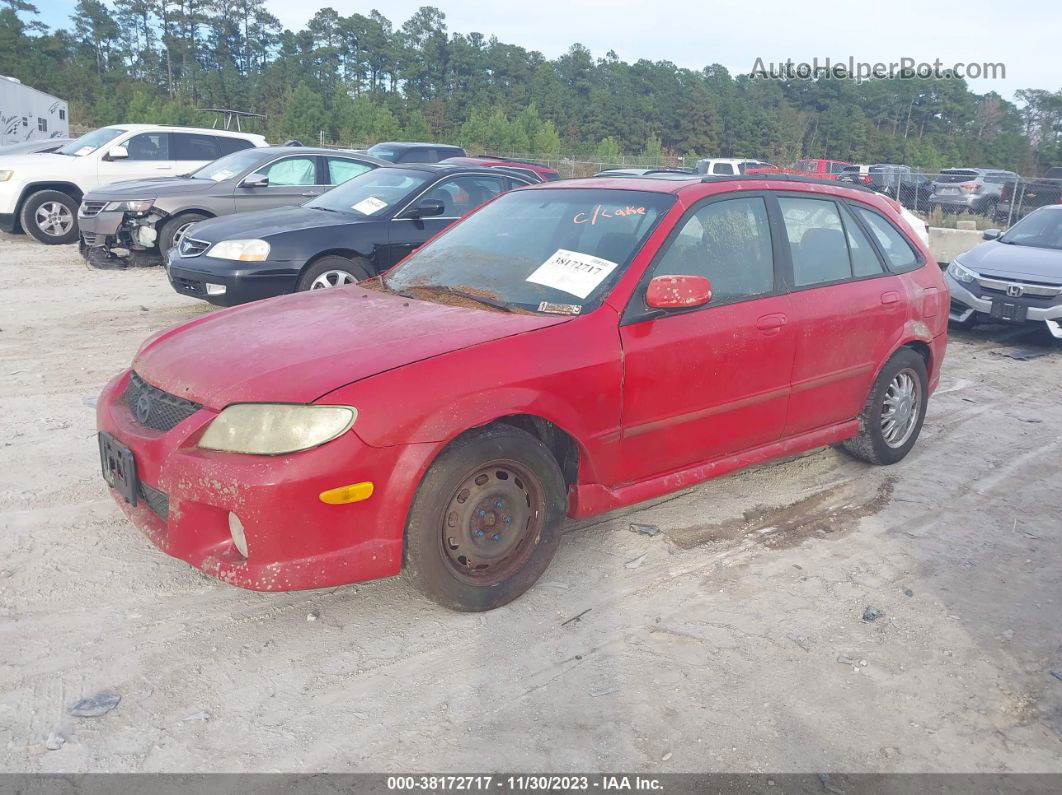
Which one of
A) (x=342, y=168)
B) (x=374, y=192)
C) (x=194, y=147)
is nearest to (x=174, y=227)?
(x=342, y=168)

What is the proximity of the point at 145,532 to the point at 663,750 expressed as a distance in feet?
6.67

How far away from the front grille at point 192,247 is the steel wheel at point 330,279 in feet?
3.46

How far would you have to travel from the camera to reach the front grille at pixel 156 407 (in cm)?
326

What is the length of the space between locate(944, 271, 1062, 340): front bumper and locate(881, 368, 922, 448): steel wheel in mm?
3652

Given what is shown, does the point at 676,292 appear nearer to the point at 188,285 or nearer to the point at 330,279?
the point at 330,279

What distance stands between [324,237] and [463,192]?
1662 millimetres

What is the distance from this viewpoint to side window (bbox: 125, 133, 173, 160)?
13430mm

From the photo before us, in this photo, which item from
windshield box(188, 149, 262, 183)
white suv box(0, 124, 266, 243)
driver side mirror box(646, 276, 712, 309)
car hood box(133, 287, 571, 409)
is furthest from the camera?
white suv box(0, 124, 266, 243)

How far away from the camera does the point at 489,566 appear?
11.3 ft

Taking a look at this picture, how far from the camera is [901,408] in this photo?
17.2 feet

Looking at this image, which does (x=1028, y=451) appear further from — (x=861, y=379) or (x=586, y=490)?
(x=586, y=490)

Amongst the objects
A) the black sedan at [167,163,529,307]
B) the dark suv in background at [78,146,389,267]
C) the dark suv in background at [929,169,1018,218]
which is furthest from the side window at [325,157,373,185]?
the dark suv in background at [929,169,1018,218]

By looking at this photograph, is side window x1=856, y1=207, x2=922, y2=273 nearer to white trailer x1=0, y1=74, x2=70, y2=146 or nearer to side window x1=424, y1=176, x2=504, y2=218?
side window x1=424, y1=176, x2=504, y2=218

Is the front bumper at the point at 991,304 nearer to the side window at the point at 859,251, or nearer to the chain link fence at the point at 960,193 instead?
the side window at the point at 859,251
